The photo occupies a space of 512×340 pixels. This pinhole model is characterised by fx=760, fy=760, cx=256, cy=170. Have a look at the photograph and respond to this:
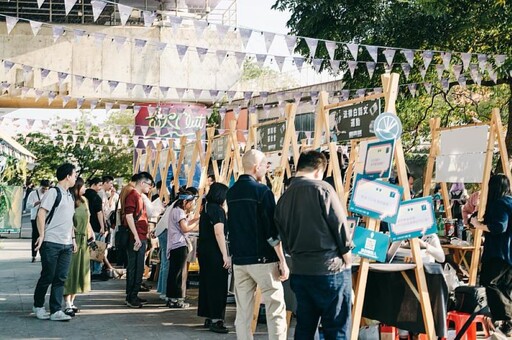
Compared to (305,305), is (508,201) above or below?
above

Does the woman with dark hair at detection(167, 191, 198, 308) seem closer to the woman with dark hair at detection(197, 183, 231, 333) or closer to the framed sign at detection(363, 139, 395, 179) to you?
the woman with dark hair at detection(197, 183, 231, 333)

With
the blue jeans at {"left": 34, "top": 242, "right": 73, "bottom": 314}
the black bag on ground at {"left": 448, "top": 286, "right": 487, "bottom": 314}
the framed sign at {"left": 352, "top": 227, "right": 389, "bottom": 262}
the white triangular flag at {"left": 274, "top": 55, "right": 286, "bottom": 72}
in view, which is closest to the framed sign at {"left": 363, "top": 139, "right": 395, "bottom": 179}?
the framed sign at {"left": 352, "top": 227, "right": 389, "bottom": 262}

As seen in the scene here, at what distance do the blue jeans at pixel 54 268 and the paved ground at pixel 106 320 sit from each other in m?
0.37

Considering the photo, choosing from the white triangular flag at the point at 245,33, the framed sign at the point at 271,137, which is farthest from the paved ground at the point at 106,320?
the white triangular flag at the point at 245,33

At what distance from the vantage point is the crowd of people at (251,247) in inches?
240

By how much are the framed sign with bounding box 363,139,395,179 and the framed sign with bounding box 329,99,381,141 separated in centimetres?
33

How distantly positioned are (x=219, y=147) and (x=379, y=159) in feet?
23.4

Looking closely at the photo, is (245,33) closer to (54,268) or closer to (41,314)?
(54,268)

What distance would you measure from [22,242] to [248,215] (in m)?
19.8

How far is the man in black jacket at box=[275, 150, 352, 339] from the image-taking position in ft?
19.9

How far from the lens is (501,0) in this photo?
14727 mm

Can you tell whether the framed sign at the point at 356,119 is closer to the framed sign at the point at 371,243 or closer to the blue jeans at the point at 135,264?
the framed sign at the point at 371,243

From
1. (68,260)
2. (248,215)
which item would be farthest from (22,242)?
(248,215)

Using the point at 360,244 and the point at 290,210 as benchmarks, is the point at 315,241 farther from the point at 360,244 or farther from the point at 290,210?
the point at 360,244
